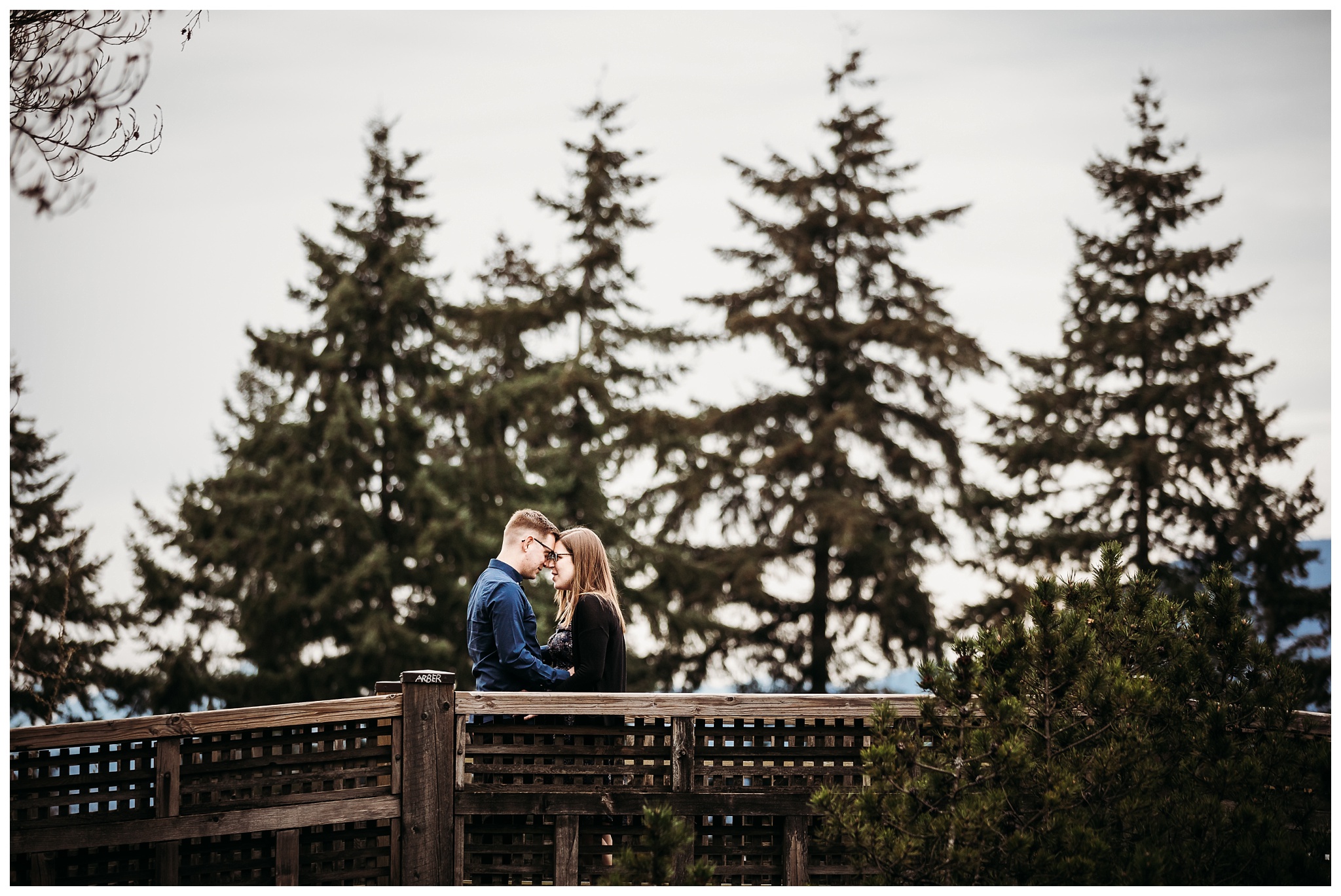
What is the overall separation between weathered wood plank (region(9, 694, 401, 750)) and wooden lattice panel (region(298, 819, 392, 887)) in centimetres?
56

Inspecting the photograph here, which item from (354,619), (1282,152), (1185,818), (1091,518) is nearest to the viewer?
(1185,818)

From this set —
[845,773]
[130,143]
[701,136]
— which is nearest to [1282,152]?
[845,773]

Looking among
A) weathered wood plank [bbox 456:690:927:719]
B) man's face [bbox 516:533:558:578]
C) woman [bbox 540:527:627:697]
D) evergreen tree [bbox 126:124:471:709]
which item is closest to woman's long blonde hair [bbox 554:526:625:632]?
woman [bbox 540:527:627:697]

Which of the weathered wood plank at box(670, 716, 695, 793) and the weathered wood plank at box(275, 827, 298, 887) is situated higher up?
the weathered wood plank at box(670, 716, 695, 793)

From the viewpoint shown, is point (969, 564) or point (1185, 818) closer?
point (1185, 818)

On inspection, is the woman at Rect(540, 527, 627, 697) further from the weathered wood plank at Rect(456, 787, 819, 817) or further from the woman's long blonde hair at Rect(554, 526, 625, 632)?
the weathered wood plank at Rect(456, 787, 819, 817)

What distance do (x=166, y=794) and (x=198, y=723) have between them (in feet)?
1.11

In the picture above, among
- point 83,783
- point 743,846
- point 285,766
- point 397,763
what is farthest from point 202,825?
point 743,846

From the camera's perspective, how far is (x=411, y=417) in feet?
57.7

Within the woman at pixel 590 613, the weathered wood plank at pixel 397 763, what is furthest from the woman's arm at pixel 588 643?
the weathered wood plank at pixel 397 763

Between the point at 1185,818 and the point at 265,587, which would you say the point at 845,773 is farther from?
the point at 265,587

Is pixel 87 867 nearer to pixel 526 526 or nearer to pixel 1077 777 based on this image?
pixel 526 526

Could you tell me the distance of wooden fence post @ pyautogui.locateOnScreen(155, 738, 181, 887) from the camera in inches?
188

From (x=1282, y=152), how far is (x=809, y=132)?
1183cm
